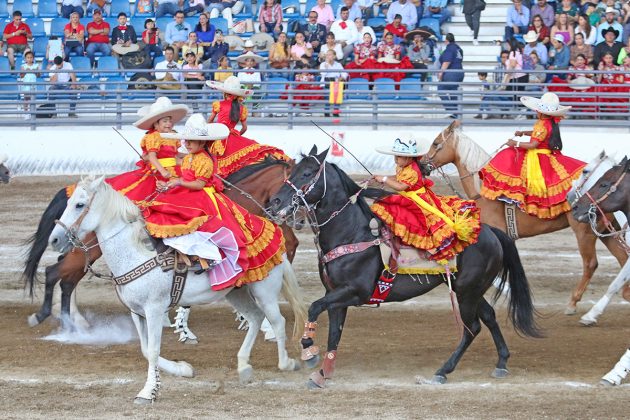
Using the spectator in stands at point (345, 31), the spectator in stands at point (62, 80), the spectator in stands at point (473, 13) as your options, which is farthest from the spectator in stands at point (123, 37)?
the spectator in stands at point (473, 13)

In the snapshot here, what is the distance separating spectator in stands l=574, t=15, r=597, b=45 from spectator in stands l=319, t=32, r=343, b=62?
5.18 metres

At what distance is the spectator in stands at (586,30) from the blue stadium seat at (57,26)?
12.1m

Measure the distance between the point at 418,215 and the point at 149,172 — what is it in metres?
3.35

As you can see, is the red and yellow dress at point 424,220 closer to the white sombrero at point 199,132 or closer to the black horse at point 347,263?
the black horse at point 347,263

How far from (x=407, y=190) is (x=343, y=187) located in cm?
59

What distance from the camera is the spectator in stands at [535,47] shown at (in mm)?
23500

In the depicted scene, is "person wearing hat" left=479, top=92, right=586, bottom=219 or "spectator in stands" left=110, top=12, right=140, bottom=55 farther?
"spectator in stands" left=110, top=12, right=140, bottom=55

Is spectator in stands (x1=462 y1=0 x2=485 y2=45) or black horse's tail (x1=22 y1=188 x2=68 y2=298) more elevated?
spectator in stands (x1=462 y1=0 x2=485 y2=45)

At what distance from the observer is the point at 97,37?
1000 inches

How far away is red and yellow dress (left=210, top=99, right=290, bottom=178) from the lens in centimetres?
1260

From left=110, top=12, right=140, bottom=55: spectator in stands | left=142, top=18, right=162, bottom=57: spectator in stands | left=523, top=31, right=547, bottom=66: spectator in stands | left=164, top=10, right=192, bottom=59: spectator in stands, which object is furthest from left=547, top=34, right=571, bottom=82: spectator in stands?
left=110, top=12, right=140, bottom=55: spectator in stands

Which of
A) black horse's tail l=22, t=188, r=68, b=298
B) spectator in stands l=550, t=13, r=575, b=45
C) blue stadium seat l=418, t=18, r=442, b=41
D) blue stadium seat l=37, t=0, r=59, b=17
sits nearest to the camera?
black horse's tail l=22, t=188, r=68, b=298

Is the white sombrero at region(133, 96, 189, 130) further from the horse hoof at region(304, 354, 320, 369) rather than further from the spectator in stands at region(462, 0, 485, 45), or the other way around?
the spectator in stands at region(462, 0, 485, 45)

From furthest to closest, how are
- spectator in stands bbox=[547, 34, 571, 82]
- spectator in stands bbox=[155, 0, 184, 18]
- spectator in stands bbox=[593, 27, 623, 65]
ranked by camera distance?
spectator in stands bbox=[155, 0, 184, 18], spectator in stands bbox=[547, 34, 571, 82], spectator in stands bbox=[593, 27, 623, 65]
